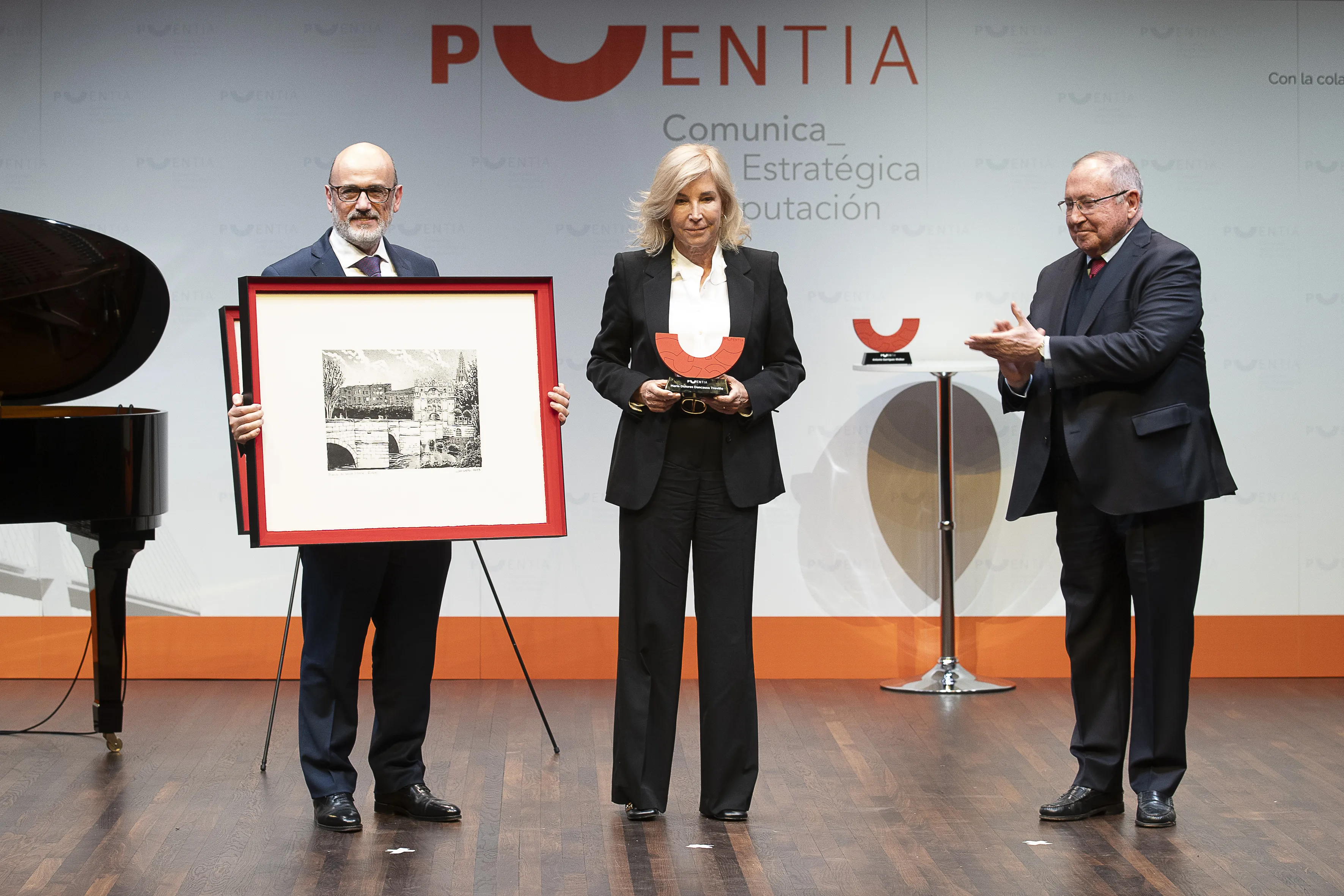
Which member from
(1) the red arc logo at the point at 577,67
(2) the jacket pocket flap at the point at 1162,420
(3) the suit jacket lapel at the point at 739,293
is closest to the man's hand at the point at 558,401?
(3) the suit jacket lapel at the point at 739,293

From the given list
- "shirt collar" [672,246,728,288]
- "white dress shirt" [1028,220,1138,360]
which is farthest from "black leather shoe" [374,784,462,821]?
"white dress shirt" [1028,220,1138,360]

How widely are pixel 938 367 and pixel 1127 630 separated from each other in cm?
170

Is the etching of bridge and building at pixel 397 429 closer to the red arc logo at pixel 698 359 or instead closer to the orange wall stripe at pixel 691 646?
the red arc logo at pixel 698 359

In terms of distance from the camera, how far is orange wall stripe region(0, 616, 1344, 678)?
17.1ft

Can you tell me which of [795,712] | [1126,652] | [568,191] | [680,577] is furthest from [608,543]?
[1126,652]

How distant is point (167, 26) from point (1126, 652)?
166 inches

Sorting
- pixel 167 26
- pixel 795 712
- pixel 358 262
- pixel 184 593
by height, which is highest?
pixel 167 26

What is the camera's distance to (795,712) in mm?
4688

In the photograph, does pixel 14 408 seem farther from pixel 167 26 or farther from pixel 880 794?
pixel 880 794

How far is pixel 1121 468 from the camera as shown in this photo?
128 inches

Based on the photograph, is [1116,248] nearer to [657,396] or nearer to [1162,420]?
[1162,420]

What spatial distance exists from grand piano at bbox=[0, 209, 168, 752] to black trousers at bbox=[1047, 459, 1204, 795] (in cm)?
257

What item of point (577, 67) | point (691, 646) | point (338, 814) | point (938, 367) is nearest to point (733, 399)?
point (338, 814)

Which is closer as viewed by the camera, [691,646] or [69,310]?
[69,310]
